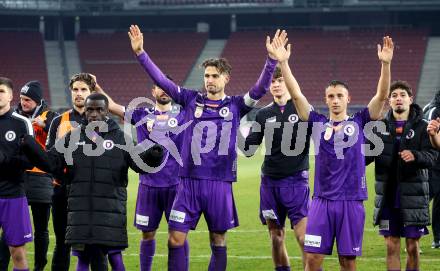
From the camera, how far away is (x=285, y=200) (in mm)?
10500

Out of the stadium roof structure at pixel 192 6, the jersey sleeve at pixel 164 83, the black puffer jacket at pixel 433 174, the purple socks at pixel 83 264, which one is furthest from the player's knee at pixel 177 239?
the stadium roof structure at pixel 192 6

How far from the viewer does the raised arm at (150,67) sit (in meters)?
9.26

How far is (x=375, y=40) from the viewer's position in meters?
50.2

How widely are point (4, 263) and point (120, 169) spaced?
105 inches

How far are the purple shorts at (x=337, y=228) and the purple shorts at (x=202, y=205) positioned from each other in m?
1.01

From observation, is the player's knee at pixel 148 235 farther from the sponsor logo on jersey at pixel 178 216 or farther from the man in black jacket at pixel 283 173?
the sponsor logo on jersey at pixel 178 216

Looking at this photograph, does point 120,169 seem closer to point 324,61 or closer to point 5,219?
point 5,219

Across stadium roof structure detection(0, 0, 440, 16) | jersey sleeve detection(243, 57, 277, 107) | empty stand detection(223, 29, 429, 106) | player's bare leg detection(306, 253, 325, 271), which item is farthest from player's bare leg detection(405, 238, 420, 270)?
stadium roof structure detection(0, 0, 440, 16)

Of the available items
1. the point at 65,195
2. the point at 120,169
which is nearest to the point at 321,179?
the point at 120,169

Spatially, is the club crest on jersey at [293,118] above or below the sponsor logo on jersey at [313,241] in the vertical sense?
above

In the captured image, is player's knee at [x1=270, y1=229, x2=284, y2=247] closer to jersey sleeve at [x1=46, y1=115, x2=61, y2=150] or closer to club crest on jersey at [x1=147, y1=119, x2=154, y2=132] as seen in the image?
club crest on jersey at [x1=147, y1=119, x2=154, y2=132]

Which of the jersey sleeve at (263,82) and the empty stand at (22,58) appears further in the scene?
the empty stand at (22,58)

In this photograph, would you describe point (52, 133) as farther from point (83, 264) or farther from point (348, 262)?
point (348, 262)

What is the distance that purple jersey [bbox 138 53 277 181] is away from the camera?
9.30 meters
